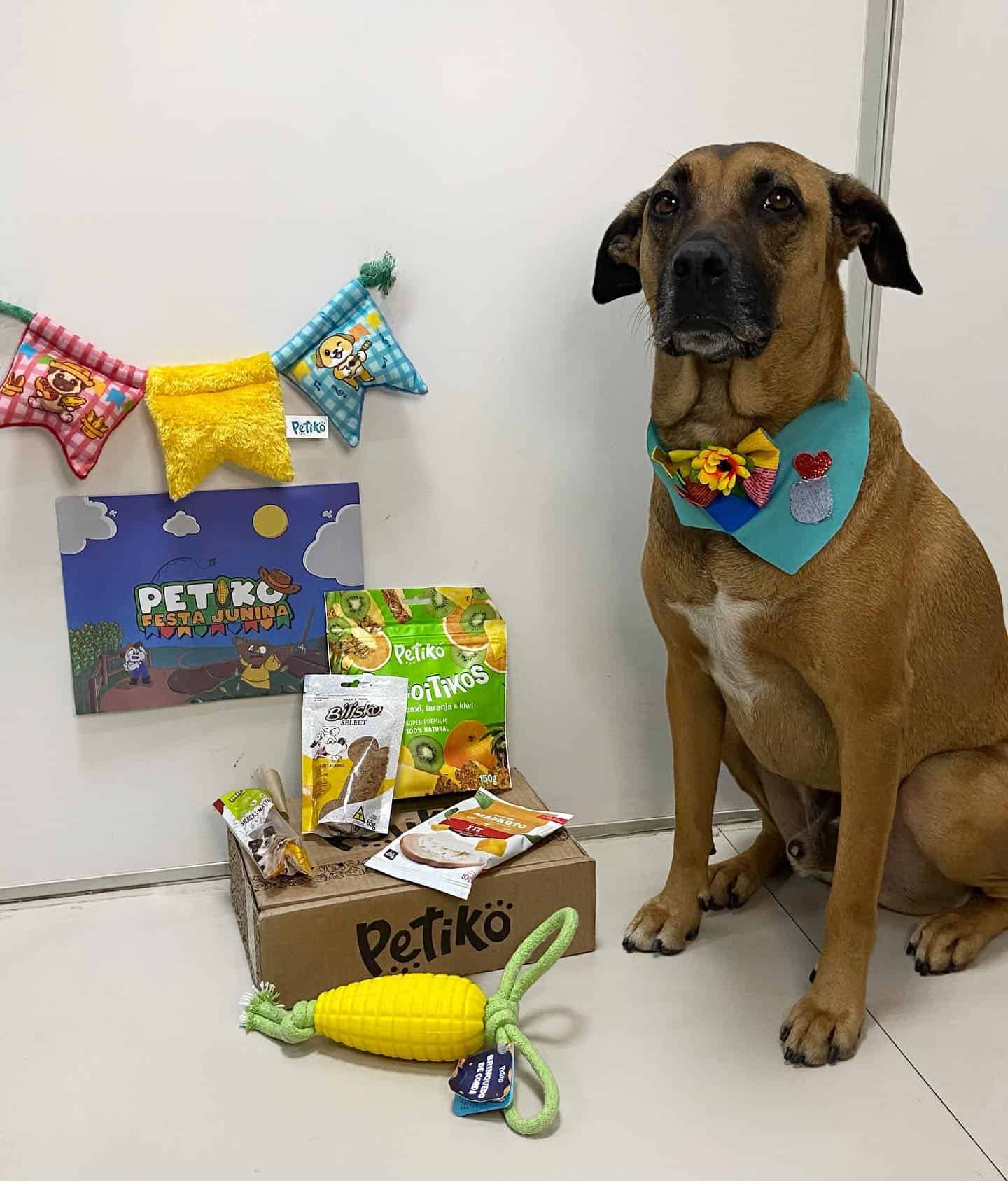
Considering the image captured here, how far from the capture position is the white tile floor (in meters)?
1.20

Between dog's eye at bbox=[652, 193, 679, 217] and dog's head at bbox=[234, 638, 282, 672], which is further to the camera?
dog's head at bbox=[234, 638, 282, 672]

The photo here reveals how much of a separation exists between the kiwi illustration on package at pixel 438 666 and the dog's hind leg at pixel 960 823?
642mm

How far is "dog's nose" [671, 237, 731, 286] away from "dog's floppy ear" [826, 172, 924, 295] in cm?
25

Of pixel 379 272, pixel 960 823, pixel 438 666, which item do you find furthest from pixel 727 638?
pixel 379 272

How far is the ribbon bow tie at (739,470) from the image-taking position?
1334 millimetres

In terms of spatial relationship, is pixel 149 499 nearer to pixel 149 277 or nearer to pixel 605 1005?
pixel 149 277

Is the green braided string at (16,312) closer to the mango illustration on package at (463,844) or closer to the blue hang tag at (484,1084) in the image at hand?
the mango illustration on package at (463,844)

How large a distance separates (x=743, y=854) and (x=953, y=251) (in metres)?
1.08

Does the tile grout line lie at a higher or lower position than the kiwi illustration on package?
lower

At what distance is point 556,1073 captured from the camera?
133cm

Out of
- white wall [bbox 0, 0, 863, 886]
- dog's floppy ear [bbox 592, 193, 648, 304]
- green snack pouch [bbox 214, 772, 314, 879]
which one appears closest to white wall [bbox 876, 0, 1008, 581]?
white wall [bbox 0, 0, 863, 886]

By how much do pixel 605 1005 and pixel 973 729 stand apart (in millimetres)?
635

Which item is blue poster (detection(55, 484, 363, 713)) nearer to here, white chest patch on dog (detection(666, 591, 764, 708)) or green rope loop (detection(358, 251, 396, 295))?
green rope loop (detection(358, 251, 396, 295))

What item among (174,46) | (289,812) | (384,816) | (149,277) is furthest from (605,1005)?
(174,46)
